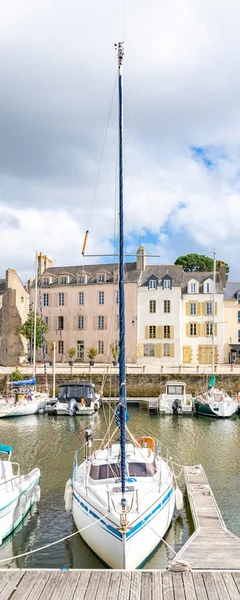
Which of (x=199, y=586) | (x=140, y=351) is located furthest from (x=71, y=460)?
(x=140, y=351)

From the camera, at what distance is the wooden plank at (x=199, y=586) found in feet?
27.2

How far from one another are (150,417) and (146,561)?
2271 cm

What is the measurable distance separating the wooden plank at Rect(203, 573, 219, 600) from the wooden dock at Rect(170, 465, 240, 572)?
80cm

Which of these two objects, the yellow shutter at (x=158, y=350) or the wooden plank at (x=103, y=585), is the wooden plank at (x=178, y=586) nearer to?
the wooden plank at (x=103, y=585)

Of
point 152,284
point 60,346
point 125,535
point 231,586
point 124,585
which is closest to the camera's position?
point 231,586

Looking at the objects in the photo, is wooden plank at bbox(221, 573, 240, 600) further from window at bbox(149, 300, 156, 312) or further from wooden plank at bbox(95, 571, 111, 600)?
window at bbox(149, 300, 156, 312)

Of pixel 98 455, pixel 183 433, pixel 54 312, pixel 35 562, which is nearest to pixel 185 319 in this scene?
pixel 54 312

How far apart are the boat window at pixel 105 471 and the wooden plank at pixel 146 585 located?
14.5 feet

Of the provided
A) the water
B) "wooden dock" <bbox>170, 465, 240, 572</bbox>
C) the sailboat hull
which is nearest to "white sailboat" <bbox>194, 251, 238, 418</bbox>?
the water

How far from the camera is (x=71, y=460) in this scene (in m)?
21.5

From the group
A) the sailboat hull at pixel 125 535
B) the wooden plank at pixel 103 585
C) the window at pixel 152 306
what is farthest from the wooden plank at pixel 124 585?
the window at pixel 152 306

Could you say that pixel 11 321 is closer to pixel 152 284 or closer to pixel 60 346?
pixel 60 346

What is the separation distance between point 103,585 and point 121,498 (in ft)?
9.38

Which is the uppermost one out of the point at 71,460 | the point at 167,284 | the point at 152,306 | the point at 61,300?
the point at 167,284
